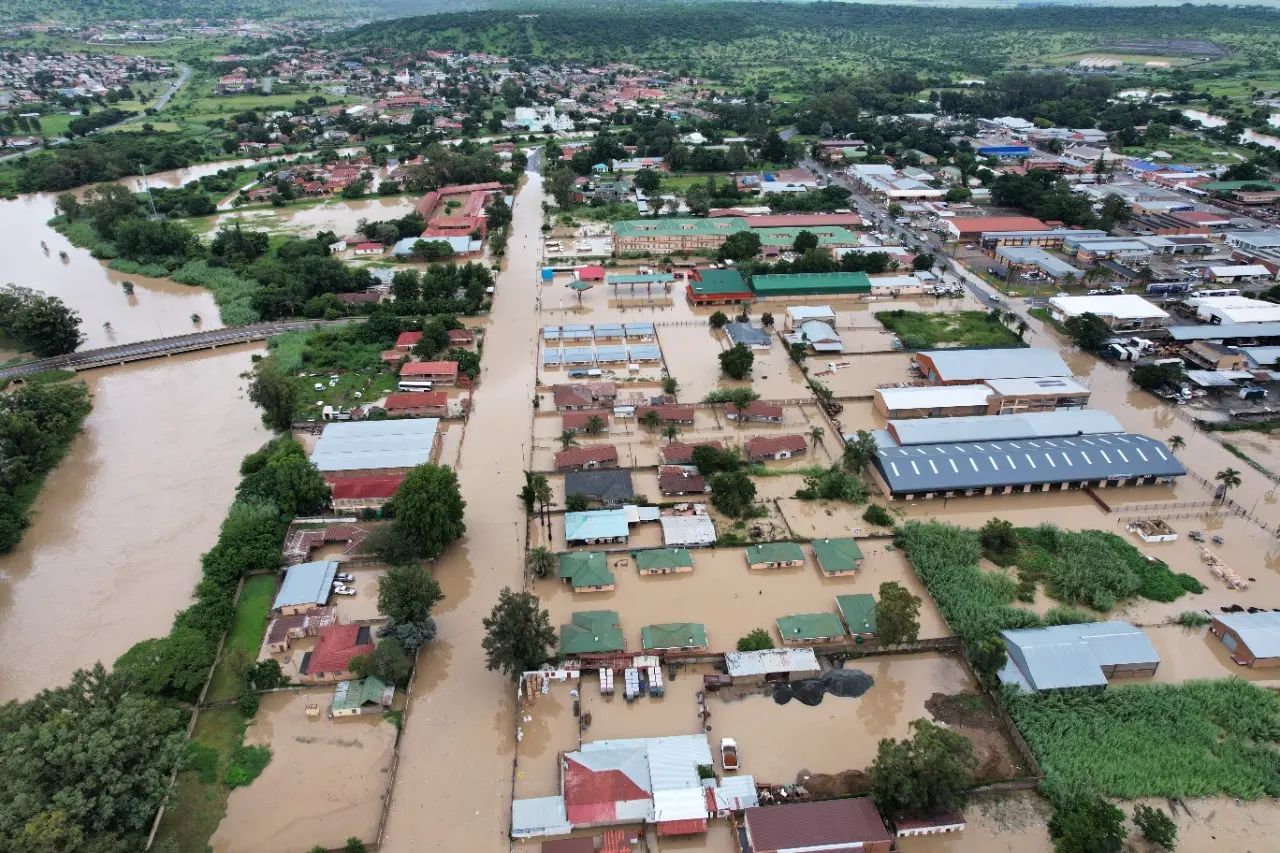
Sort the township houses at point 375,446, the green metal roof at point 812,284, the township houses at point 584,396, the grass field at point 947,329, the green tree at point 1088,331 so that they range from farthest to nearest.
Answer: the green metal roof at point 812,284 → the grass field at point 947,329 → the green tree at point 1088,331 → the township houses at point 584,396 → the township houses at point 375,446

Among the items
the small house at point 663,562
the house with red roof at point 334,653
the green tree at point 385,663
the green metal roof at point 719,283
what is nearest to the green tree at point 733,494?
the small house at point 663,562

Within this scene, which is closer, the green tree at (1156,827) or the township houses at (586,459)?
the green tree at (1156,827)

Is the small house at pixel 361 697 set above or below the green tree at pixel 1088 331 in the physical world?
below

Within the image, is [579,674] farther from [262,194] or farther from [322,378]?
[262,194]

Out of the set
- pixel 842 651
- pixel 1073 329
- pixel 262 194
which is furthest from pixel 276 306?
pixel 1073 329

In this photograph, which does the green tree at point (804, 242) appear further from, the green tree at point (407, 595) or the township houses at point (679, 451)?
the green tree at point (407, 595)
